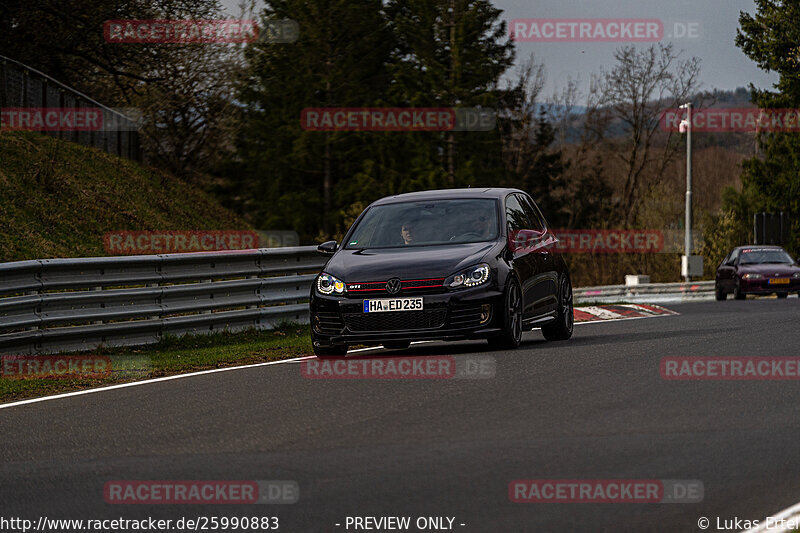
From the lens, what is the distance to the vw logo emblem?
40.1 ft

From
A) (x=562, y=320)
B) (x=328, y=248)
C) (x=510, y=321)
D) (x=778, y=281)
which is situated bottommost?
(x=778, y=281)

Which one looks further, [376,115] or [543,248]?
[376,115]

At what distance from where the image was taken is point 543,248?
14.4 meters

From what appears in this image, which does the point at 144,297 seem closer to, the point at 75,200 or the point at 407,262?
the point at 407,262

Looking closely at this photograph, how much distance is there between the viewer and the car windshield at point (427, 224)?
1345 cm

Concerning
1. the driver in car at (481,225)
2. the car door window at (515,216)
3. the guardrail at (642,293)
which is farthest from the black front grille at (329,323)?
the guardrail at (642,293)

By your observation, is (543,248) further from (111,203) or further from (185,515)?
(111,203)

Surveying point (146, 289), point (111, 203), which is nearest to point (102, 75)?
point (111, 203)

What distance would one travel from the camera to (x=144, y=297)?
1464cm

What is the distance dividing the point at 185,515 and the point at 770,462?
335 cm

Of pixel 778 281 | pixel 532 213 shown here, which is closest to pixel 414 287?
pixel 532 213

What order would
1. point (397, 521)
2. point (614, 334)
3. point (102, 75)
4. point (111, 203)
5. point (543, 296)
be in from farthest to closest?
point (102, 75), point (111, 203), point (614, 334), point (543, 296), point (397, 521)

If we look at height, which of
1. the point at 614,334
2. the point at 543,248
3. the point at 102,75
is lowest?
the point at 614,334

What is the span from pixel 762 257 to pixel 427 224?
68.9 ft
